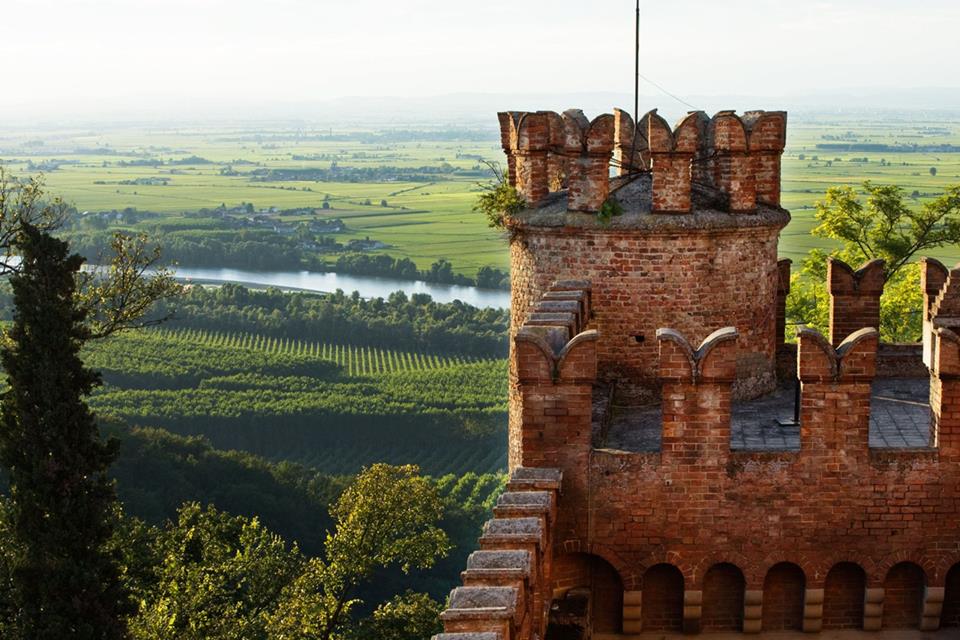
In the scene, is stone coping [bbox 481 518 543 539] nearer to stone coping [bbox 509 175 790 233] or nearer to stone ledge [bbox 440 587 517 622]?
stone ledge [bbox 440 587 517 622]

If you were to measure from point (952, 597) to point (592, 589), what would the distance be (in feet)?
10.9

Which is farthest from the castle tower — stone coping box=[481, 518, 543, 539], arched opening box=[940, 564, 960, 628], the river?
the river

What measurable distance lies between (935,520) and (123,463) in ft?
150

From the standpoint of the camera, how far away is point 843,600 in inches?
474

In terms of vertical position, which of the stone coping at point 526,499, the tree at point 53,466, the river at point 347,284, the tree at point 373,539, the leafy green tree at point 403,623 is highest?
the stone coping at point 526,499

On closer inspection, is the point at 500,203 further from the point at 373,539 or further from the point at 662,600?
the point at 373,539

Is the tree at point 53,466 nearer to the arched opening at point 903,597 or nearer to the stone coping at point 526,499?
the stone coping at point 526,499

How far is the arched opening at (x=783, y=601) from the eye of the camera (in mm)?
12000

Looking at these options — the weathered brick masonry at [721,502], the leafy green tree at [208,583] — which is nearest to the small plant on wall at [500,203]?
the weathered brick masonry at [721,502]

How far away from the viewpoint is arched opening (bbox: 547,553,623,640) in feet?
39.0

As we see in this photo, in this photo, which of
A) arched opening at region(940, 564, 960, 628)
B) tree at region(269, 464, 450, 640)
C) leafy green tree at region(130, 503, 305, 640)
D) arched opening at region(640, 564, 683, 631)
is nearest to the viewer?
arched opening at region(940, 564, 960, 628)

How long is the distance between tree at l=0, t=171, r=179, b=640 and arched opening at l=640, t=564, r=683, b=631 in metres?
9.24

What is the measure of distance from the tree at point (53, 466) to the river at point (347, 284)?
118m

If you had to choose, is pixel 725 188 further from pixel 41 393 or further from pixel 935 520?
pixel 41 393
